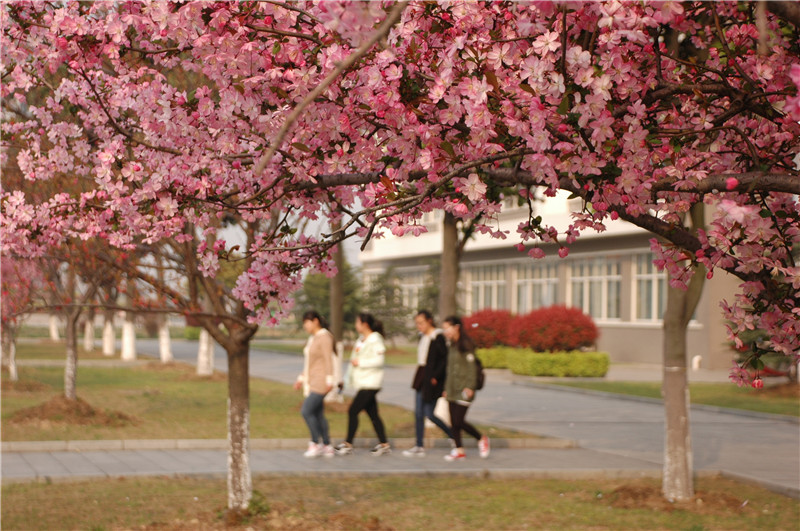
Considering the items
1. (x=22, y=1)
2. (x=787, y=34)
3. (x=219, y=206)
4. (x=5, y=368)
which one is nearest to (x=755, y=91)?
(x=787, y=34)

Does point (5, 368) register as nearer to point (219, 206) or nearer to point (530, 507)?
point (530, 507)

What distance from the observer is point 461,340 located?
1319 centimetres

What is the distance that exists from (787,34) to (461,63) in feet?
6.27

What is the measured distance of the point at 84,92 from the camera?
269 inches

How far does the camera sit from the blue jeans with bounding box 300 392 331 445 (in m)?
12.6

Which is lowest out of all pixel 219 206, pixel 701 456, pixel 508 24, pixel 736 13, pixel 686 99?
pixel 701 456

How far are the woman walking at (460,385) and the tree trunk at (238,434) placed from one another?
15.3 ft

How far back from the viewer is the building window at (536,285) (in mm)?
46062

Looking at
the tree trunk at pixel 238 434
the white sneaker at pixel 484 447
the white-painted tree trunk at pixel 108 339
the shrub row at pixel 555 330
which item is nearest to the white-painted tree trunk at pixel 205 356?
the shrub row at pixel 555 330

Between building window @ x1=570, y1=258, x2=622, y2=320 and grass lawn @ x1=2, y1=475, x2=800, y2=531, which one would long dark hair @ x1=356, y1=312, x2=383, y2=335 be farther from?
building window @ x1=570, y1=258, x2=622, y2=320

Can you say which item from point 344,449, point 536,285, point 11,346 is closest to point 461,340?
point 344,449

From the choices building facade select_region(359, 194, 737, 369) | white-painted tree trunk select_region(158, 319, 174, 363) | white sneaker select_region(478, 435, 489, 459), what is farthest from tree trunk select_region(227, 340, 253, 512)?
white-painted tree trunk select_region(158, 319, 174, 363)

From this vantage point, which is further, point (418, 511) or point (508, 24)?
point (418, 511)

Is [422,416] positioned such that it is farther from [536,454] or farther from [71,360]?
[71,360]
